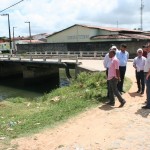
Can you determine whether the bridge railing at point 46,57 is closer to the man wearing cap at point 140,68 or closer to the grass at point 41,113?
the man wearing cap at point 140,68

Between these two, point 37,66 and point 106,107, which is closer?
point 106,107

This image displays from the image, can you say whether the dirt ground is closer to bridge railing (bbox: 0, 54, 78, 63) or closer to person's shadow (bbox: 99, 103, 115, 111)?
person's shadow (bbox: 99, 103, 115, 111)

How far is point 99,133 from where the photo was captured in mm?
7195

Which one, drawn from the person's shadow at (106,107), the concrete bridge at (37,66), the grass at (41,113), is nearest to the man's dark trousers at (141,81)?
the grass at (41,113)

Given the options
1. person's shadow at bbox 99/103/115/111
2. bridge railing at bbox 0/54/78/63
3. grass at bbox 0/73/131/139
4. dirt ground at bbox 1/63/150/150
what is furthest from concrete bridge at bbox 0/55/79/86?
dirt ground at bbox 1/63/150/150

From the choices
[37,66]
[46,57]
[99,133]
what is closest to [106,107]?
[99,133]

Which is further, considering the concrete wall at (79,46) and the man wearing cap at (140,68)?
the concrete wall at (79,46)

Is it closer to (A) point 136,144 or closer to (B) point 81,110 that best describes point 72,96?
(B) point 81,110

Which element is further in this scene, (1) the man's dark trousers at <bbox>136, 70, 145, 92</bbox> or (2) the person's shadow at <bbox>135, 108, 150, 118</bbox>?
(1) the man's dark trousers at <bbox>136, 70, 145, 92</bbox>

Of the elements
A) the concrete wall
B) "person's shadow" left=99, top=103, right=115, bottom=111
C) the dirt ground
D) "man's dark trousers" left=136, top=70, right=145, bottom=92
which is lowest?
the dirt ground

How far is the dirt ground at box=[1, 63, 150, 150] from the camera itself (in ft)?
21.5

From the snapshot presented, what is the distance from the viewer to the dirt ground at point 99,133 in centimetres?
655

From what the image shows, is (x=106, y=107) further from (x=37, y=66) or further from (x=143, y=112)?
(x=37, y=66)

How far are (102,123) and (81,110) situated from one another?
4.67 ft
